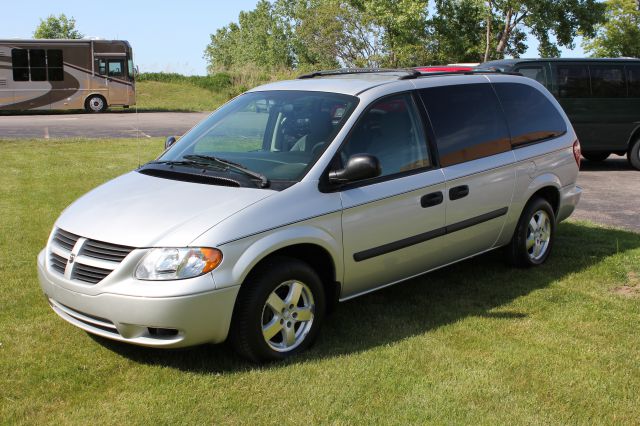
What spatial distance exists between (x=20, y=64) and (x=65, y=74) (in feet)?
5.41

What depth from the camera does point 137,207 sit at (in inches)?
175

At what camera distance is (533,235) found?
6.51m

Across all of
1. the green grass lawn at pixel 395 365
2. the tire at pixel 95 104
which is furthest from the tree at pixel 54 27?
the green grass lawn at pixel 395 365

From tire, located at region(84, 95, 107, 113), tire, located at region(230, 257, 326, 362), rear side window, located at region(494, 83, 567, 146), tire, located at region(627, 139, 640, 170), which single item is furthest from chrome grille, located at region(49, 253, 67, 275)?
tire, located at region(84, 95, 107, 113)

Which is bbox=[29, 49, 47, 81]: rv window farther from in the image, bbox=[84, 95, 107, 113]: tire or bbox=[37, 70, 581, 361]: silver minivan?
bbox=[37, 70, 581, 361]: silver minivan

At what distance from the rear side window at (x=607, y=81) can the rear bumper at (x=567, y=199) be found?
634 cm

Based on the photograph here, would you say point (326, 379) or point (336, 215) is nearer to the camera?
point (326, 379)

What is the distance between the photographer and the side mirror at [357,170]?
4.60 m

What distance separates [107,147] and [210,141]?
10.8m

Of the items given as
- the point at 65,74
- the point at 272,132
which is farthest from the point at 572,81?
the point at 65,74

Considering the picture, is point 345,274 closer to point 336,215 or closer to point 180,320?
point 336,215

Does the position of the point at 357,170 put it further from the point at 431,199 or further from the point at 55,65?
the point at 55,65

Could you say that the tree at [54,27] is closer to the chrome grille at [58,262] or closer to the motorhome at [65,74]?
the motorhome at [65,74]

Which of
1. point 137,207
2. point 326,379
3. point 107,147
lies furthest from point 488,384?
point 107,147
